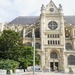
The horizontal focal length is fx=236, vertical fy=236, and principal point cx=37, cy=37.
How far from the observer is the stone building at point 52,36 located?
8500cm

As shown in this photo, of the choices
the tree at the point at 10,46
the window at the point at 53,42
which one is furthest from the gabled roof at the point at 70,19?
the tree at the point at 10,46

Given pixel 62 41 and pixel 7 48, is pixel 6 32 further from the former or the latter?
pixel 62 41

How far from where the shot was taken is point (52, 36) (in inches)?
3423

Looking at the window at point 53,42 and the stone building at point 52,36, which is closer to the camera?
the stone building at point 52,36

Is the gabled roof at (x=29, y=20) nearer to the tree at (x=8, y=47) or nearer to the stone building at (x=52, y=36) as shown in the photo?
the stone building at (x=52, y=36)

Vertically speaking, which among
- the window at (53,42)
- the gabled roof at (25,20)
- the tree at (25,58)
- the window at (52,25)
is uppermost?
the gabled roof at (25,20)

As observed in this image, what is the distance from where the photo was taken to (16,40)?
53.9m

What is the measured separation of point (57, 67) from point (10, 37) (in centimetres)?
3731

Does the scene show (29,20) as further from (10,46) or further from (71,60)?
(10,46)

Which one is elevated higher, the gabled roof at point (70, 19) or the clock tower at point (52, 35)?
the gabled roof at point (70, 19)

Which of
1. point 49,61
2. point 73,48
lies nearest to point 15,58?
→ point 49,61

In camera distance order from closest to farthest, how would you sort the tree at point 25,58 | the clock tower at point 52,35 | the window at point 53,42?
1. the tree at point 25,58
2. the clock tower at point 52,35
3. the window at point 53,42

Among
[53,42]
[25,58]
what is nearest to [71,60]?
[53,42]

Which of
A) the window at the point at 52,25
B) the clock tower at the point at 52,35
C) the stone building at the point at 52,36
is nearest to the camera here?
the stone building at the point at 52,36
